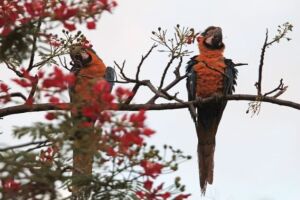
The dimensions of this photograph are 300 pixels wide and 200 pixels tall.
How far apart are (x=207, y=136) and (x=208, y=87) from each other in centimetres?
61

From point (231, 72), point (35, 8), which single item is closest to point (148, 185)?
point (35, 8)

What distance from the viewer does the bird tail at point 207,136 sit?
23.0ft

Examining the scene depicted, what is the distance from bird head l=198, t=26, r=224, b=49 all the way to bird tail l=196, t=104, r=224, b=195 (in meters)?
0.72

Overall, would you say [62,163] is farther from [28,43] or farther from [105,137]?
[28,43]

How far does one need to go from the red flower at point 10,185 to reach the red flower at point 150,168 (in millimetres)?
589

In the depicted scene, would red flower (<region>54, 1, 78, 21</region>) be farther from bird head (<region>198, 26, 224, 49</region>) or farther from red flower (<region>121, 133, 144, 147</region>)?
bird head (<region>198, 26, 224, 49</region>)

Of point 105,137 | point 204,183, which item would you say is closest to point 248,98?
point 204,183

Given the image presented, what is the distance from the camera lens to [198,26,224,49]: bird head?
7309mm

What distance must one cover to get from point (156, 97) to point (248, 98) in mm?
761

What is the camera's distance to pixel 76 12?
319 centimetres

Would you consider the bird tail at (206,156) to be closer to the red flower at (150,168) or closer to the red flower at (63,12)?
the red flower at (150,168)

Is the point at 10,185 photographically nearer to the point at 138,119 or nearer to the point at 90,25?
the point at 138,119

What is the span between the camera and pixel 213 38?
24.3ft

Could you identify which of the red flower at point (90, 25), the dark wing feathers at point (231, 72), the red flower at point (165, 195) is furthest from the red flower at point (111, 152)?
the dark wing feathers at point (231, 72)
